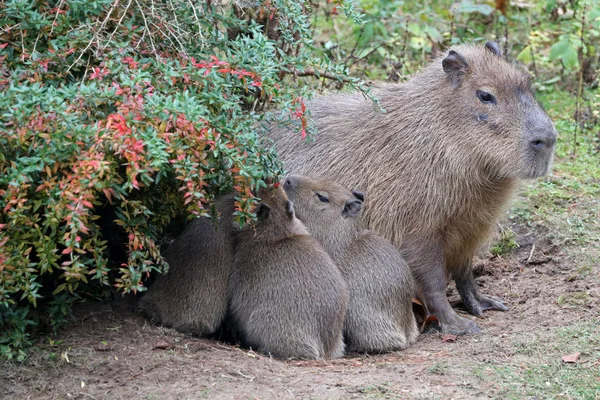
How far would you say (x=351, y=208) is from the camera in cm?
534

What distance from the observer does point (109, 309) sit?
4.81 meters

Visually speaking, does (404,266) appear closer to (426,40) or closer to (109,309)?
(109,309)

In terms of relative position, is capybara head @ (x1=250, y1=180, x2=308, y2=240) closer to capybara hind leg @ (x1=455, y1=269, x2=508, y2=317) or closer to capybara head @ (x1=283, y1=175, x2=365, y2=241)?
capybara head @ (x1=283, y1=175, x2=365, y2=241)

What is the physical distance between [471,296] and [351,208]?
1.22 m

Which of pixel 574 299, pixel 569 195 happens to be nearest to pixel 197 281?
pixel 574 299

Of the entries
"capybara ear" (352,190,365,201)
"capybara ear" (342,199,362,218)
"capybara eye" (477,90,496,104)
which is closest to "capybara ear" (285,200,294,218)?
"capybara ear" (342,199,362,218)

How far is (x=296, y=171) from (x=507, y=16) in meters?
5.32

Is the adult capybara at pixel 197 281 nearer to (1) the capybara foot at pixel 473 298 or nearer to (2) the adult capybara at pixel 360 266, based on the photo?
(2) the adult capybara at pixel 360 266

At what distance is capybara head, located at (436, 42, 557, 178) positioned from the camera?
5.43 metres

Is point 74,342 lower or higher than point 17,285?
lower

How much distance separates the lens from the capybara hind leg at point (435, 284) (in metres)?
5.54

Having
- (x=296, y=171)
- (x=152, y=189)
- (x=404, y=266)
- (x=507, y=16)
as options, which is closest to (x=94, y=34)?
(x=152, y=189)

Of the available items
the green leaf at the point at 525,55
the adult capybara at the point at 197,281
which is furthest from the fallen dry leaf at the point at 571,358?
the green leaf at the point at 525,55

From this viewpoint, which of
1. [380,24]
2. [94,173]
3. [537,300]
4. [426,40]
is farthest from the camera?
[426,40]
